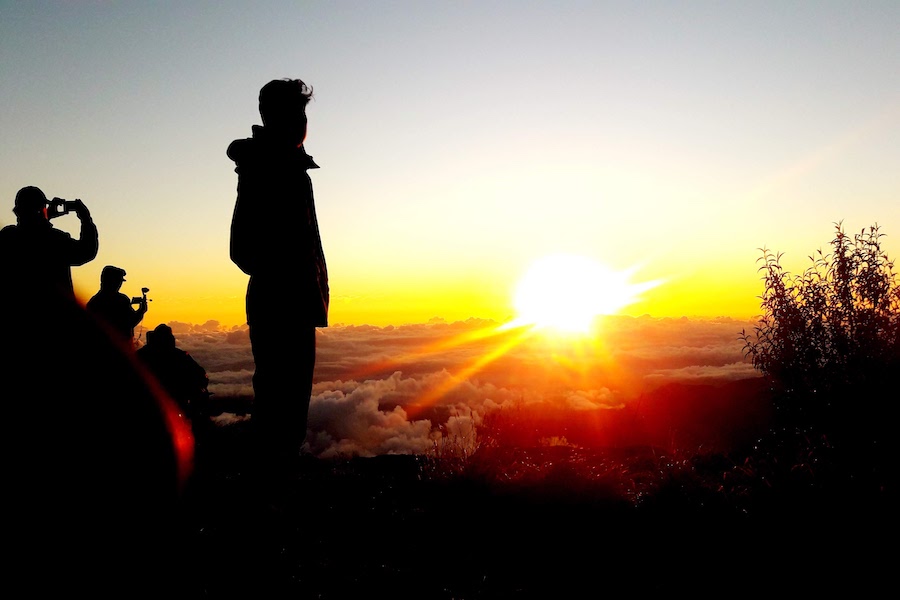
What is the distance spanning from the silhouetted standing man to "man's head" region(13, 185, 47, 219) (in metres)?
1.61

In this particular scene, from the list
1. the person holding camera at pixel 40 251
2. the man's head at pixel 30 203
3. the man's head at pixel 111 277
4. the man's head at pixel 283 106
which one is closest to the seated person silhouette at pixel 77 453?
the person holding camera at pixel 40 251

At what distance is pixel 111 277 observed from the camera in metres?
6.48

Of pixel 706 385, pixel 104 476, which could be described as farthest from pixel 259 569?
pixel 706 385

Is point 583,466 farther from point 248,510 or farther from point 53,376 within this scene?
point 53,376

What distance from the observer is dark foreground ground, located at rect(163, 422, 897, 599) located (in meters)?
3.39

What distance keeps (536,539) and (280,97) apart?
3884mm

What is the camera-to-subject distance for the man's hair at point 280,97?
3.46 metres

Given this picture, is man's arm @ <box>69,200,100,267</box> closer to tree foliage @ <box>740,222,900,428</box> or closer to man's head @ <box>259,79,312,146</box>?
man's head @ <box>259,79,312,146</box>

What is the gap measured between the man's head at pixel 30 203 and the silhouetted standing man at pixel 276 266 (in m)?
1.61

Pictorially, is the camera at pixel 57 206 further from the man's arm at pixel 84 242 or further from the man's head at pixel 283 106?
the man's head at pixel 283 106

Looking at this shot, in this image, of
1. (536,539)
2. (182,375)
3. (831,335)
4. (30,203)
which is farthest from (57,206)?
(831,335)

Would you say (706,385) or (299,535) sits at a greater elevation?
(299,535)

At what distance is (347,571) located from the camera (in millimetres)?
3648

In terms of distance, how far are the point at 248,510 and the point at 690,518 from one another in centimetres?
365
